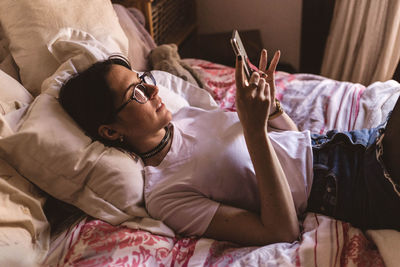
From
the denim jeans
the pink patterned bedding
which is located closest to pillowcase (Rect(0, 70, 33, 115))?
the pink patterned bedding

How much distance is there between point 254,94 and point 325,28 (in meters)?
1.97

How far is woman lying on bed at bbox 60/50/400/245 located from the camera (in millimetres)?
918

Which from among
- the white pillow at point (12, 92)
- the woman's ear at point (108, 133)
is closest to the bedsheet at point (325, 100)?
the woman's ear at point (108, 133)

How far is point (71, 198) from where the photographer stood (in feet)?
3.32

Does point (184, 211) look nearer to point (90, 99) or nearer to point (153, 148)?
point (153, 148)

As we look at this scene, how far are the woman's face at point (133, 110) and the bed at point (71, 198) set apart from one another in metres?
0.08

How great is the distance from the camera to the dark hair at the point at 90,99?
1.02 metres

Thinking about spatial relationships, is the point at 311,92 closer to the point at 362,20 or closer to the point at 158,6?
the point at 362,20

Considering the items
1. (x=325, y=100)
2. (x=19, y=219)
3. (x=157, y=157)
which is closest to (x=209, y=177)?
(x=157, y=157)

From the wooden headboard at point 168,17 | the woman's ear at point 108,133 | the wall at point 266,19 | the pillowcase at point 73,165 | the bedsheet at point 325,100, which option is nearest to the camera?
the pillowcase at point 73,165

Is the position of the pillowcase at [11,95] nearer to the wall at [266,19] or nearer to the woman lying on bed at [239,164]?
the woman lying on bed at [239,164]

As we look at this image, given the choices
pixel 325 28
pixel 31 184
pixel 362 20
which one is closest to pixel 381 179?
pixel 31 184

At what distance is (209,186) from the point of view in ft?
3.26

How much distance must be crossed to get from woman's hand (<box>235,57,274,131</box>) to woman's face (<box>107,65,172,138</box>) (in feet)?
0.89
